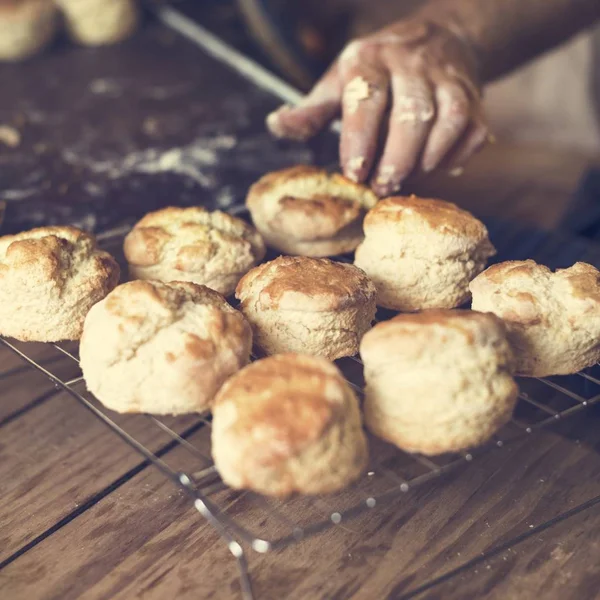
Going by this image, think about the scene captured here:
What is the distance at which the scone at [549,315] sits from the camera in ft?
5.38

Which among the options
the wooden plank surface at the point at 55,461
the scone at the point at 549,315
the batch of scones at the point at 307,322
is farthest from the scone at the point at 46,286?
the scone at the point at 549,315

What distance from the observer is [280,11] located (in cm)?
357

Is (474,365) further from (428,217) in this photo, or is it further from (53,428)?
(53,428)

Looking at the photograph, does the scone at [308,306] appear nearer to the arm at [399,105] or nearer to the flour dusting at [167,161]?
the arm at [399,105]

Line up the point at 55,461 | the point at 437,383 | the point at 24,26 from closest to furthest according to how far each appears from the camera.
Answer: the point at 437,383 → the point at 55,461 → the point at 24,26

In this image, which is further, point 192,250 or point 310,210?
point 310,210

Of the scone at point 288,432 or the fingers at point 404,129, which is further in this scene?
the fingers at point 404,129

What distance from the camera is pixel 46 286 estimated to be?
173 centimetres

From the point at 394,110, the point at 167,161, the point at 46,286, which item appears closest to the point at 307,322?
the point at 46,286

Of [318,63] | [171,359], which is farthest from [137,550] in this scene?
[318,63]

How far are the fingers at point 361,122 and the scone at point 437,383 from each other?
33.7 inches

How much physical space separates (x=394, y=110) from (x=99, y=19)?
89.5 inches

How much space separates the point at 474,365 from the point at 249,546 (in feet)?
2.08

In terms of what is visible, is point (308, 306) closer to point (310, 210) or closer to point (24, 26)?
point (310, 210)
